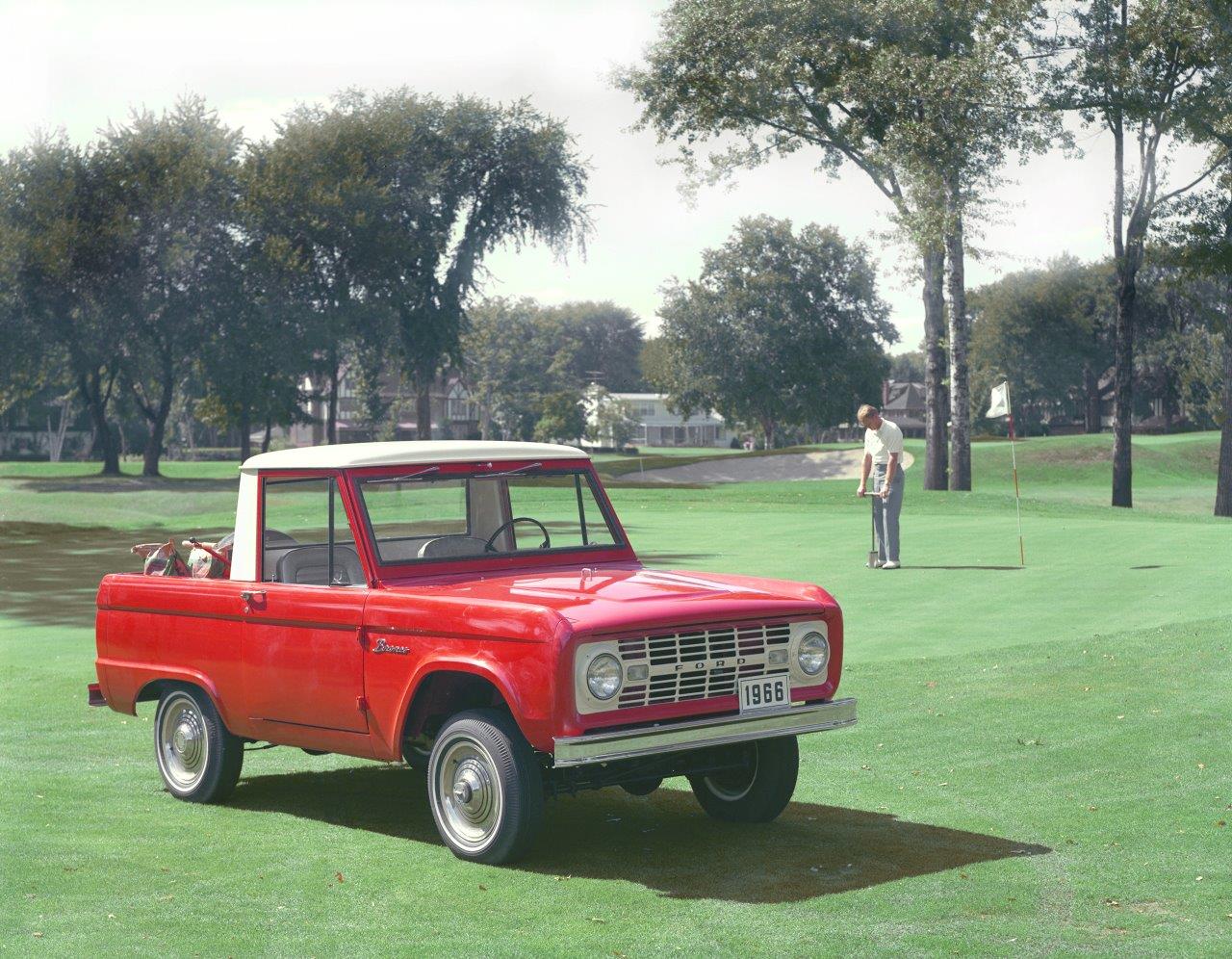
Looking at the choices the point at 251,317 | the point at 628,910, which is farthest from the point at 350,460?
the point at 251,317

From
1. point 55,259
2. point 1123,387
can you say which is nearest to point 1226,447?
point 1123,387

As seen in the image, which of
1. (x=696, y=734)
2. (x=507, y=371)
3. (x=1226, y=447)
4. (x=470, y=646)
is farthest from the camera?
(x=507, y=371)

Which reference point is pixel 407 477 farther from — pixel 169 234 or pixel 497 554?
pixel 169 234

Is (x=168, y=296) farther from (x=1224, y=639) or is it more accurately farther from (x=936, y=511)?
(x=1224, y=639)

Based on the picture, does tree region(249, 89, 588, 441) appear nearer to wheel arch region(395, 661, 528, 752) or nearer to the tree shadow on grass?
the tree shadow on grass

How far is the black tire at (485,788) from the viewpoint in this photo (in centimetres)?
741

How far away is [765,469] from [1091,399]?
43.0m

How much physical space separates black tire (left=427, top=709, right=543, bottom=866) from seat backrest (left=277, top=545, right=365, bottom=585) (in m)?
1.24

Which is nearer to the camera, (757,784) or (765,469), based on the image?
(757,784)

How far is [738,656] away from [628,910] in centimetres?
153

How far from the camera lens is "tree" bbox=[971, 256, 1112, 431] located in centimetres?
11606

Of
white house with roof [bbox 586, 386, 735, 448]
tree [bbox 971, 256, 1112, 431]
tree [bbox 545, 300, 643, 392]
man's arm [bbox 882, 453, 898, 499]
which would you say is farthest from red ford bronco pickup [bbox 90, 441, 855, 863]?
white house with roof [bbox 586, 386, 735, 448]

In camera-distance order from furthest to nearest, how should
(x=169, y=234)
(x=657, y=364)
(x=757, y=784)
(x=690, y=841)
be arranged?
(x=657, y=364)
(x=169, y=234)
(x=757, y=784)
(x=690, y=841)

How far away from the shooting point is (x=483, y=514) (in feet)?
30.3
